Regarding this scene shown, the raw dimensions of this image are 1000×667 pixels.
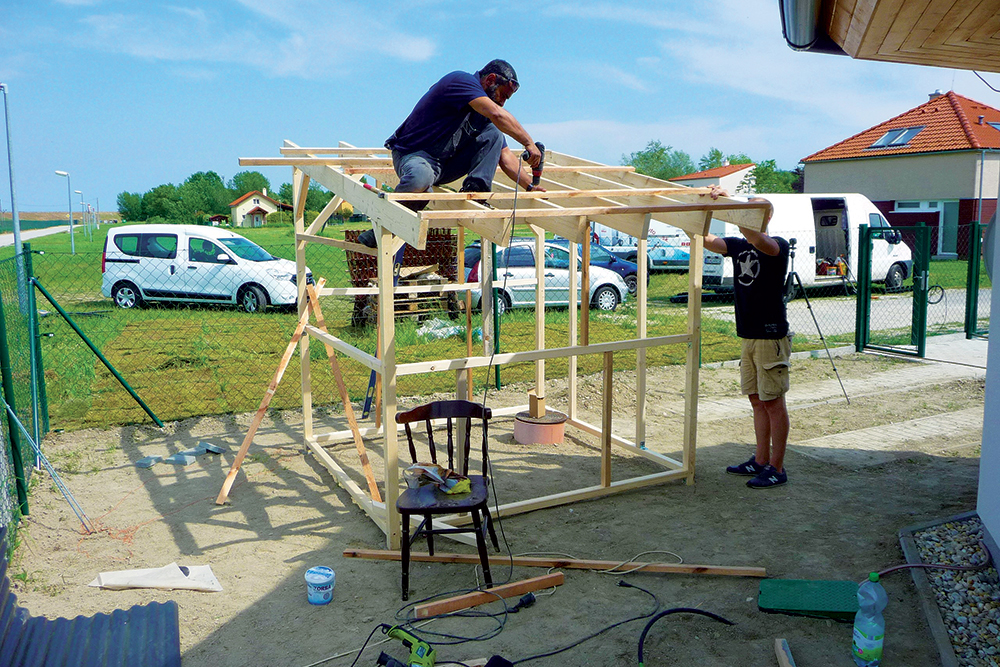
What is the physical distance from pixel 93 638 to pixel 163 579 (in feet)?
2.53

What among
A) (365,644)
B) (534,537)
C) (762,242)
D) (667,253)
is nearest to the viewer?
(365,644)

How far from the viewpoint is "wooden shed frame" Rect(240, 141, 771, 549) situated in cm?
464

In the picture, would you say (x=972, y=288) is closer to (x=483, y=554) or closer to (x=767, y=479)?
(x=767, y=479)

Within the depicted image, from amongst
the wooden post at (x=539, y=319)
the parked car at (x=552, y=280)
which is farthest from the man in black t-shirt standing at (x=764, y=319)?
the parked car at (x=552, y=280)

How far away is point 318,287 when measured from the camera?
6.23 metres

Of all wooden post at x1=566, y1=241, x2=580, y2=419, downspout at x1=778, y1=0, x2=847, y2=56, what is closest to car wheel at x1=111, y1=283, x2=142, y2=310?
wooden post at x1=566, y1=241, x2=580, y2=419

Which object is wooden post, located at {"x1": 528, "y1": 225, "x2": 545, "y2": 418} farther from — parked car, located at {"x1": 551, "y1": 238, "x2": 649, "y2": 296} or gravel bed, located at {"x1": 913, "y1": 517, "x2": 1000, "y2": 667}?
parked car, located at {"x1": 551, "y1": 238, "x2": 649, "y2": 296}

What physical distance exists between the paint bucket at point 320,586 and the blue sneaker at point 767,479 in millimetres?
3352

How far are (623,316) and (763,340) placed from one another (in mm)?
8131

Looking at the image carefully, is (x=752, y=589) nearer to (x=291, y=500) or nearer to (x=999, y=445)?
(x=999, y=445)

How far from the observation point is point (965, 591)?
4.02 m

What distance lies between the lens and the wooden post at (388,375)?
458cm

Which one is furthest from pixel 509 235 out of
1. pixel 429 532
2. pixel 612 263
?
pixel 612 263

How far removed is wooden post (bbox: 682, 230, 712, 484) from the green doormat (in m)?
1.65
